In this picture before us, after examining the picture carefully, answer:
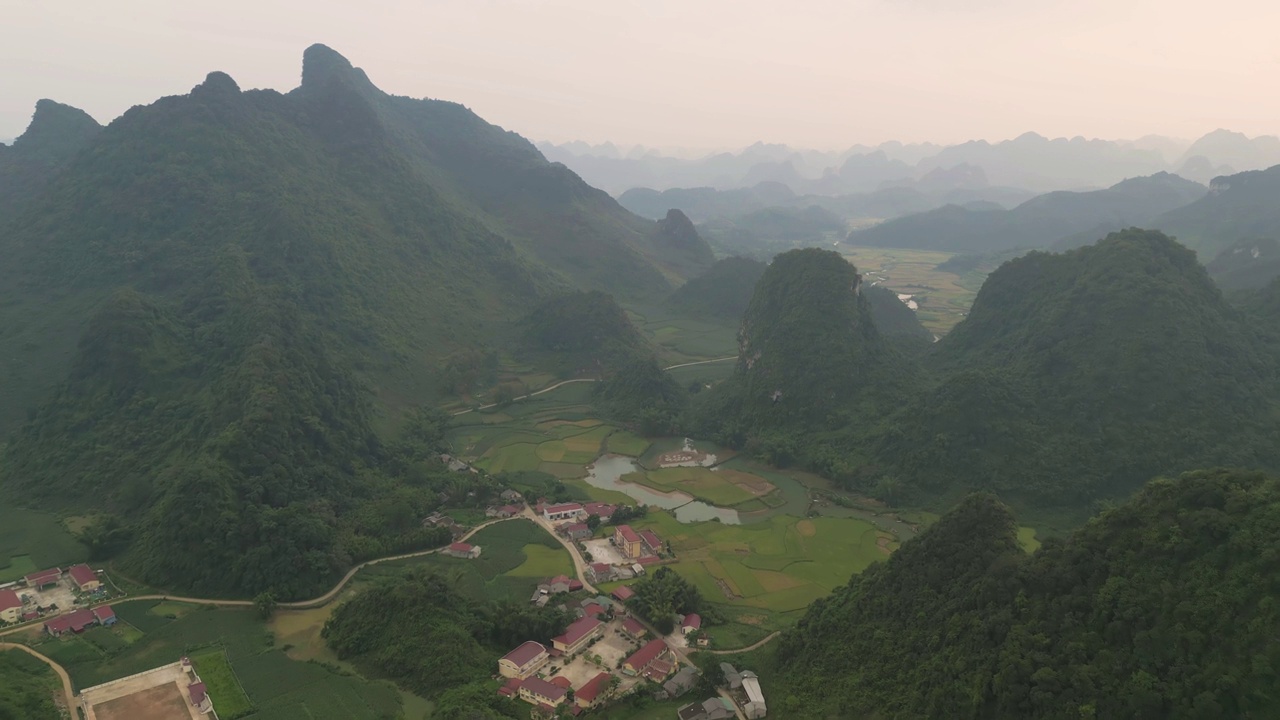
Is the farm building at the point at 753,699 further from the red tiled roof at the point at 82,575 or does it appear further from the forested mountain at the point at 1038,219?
the forested mountain at the point at 1038,219

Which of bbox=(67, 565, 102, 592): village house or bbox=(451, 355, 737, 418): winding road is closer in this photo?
bbox=(67, 565, 102, 592): village house

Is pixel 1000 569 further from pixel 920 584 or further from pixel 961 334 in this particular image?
pixel 961 334

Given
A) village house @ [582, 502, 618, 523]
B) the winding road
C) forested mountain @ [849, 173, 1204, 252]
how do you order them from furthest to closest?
forested mountain @ [849, 173, 1204, 252], the winding road, village house @ [582, 502, 618, 523]

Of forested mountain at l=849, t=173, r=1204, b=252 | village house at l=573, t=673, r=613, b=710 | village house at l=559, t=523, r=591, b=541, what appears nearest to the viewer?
village house at l=573, t=673, r=613, b=710

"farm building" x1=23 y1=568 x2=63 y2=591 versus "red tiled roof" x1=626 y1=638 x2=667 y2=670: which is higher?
"farm building" x1=23 y1=568 x2=63 y2=591

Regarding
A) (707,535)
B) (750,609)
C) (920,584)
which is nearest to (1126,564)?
(920,584)

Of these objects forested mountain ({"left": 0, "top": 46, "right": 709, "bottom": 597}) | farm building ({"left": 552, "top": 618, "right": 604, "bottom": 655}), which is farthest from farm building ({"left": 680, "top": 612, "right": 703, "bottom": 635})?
forested mountain ({"left": 0, "top": 46, "right": 709, "bottom": 597})

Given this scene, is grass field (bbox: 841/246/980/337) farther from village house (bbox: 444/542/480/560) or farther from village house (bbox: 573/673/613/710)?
village house (bbox: 573/673/613/710)
